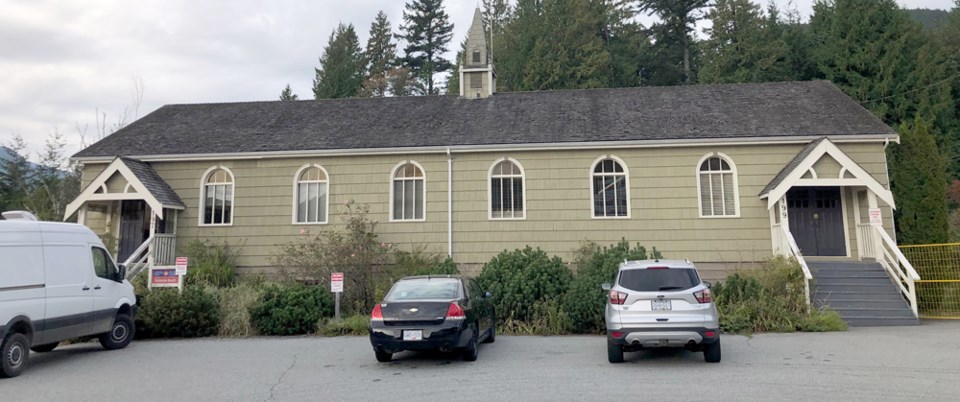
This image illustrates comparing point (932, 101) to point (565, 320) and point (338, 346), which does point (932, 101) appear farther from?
point (338, 346)

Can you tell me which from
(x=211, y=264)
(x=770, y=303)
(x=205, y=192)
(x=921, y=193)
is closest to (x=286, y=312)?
(x=211, y=264)

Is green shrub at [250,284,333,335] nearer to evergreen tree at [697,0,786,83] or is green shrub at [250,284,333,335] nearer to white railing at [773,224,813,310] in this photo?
white railing at [773,224,813,310]

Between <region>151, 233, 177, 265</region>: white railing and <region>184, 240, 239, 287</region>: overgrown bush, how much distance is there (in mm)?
583

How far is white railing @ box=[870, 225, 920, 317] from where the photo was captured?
13859 mm

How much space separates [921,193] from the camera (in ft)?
57.4

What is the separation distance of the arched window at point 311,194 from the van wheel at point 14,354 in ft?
31.0

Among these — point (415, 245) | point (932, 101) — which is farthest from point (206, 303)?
point (932, 101)

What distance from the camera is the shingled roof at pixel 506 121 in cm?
1762

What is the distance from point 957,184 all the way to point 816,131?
1778cm

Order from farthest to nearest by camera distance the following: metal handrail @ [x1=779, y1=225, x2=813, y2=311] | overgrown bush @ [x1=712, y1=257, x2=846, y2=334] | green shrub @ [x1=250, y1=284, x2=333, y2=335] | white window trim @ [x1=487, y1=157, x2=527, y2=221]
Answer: white window trim @ [x1=487, y1=157, x2=527, y2=221] → metal handrail @ [x1=779, y1=225, x2=813, y2=311] → green shrub @ [x1=250, y1=284, x2=333, y2=335] → overgrown bush @ [x1=712, y1=257, x2=846, y2=334]

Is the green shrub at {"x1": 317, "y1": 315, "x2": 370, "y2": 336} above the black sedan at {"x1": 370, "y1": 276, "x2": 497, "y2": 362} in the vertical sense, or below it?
below

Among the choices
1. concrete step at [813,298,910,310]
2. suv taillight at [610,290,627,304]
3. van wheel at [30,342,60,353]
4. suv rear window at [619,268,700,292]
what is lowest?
van wheel at [30,342,60,353]

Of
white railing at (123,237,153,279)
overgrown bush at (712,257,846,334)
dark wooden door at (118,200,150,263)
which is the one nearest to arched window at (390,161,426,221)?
white railing at (123,237,153,279)

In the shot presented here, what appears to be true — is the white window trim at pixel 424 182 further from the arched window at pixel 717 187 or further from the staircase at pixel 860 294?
the staircase at pixel 860 294
